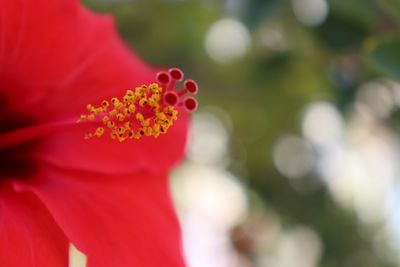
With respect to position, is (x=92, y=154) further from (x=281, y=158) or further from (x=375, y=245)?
(x=375, y=245)

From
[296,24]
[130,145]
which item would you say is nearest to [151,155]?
[130,145]

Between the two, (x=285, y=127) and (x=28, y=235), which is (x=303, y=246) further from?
(x=28, y=235)

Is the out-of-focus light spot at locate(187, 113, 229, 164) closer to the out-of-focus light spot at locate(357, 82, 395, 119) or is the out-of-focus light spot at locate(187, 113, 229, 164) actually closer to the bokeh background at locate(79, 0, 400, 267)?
the bokeh background at locate(79, 0, 400, 267)

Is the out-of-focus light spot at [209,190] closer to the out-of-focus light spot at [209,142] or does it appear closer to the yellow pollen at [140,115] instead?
the out-of-focus light spot at [209,142]

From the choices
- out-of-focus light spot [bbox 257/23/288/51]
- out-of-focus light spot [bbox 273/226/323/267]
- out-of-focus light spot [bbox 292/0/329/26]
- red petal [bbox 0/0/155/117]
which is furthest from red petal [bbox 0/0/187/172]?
out-of-focus light spot [bbox 273/226/323/267]

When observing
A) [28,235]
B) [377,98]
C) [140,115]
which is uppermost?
[377,98]

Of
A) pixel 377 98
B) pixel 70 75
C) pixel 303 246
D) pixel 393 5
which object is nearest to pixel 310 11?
pixel 377 98

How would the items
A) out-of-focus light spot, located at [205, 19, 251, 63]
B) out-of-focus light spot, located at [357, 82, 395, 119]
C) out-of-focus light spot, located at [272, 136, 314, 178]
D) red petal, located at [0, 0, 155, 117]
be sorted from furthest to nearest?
out-of-focus light spot, located at [272, 136, 314, 178] < out-of-focus light spot, located at [205, 19, 251, 63] < out-of-focus light spot, located at [357, 82, 395, 119] < red petal, located at [0, 0, 155, 117]

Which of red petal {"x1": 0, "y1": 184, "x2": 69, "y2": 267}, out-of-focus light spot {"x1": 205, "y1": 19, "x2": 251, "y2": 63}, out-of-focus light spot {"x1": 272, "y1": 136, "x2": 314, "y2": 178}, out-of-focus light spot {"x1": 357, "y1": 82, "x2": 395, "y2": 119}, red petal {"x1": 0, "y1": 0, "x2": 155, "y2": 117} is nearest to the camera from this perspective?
red petal {"x1": 0, "y1": 184, "x2": 69, "y2": 267}
